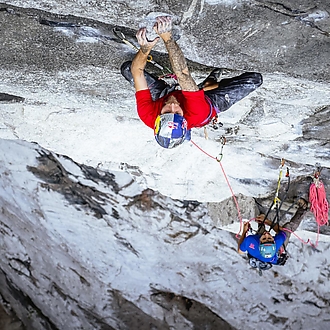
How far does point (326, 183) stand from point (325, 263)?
5.29ft

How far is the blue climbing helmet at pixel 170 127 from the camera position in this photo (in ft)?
8.07

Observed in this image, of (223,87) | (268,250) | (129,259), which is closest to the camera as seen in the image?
(223,87)

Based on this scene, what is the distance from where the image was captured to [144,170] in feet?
15.9

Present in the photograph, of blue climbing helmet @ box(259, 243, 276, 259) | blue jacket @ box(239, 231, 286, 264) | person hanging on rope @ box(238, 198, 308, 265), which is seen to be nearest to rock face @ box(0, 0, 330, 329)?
person hanging on rope @ box(238, 198, 308, 265)

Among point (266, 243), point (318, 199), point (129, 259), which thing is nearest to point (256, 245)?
point (266, 243)

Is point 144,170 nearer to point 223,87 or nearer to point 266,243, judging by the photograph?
point 266,243

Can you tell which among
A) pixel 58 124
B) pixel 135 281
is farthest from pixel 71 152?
pixel 135 281

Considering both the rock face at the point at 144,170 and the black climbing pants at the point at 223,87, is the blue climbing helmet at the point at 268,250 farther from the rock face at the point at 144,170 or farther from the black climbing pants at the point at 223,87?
the black climbing pants at the point at 223,87

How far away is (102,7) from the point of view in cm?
213

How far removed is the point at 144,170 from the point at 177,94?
7.21 ft

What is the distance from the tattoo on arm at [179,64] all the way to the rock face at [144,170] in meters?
0.12

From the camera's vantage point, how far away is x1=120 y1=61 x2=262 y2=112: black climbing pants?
264 centimetres

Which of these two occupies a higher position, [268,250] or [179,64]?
[179,64]

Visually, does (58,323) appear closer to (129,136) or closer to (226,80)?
(129,136)
